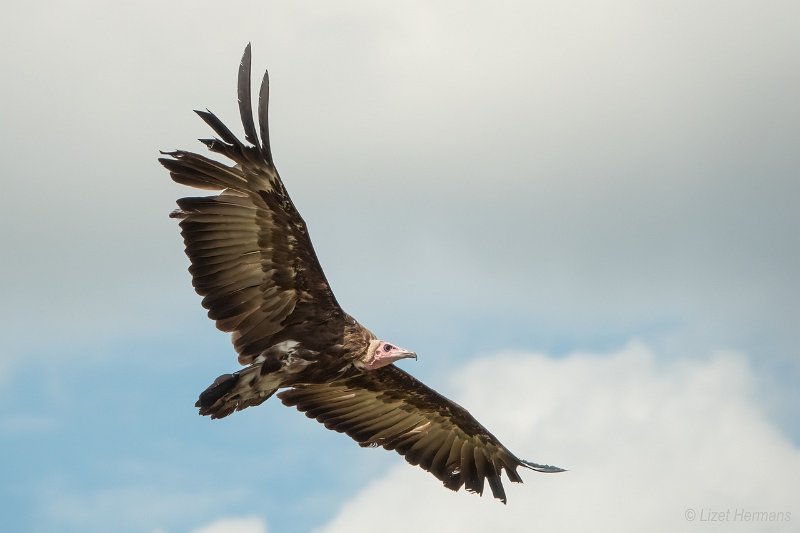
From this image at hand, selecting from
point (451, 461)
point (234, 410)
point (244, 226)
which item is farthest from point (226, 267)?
point (451, 461)

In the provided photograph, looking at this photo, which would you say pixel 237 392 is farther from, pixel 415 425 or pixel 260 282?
pixel 415 425

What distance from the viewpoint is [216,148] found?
1667 cm

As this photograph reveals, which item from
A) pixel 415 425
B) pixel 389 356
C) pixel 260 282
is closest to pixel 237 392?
pixel 260 282

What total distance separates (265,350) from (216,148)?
281 cm

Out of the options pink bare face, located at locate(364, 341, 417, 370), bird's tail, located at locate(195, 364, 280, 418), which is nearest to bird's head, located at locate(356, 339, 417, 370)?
pink bare face, located at locate(364, 341, 417, 370)

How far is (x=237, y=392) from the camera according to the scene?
17500mm

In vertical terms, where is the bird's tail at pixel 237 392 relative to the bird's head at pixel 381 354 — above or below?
below

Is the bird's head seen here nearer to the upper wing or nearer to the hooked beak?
the hooked beak

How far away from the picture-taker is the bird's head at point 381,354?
18.6 m

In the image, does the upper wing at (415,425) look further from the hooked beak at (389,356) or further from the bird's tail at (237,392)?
the bird's tail at (237,392)

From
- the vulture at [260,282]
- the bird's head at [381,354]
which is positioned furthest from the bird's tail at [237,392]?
the bird's head at [381,354]

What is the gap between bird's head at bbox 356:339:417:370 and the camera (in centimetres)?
1856

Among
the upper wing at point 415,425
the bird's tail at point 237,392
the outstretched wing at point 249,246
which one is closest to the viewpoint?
the outstretched wing at point 249,246

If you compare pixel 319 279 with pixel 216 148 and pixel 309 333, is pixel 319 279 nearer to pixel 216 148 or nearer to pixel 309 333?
pixel 309 333
